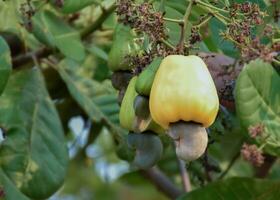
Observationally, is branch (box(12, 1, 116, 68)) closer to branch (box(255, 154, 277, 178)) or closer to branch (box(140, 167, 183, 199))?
branch (box(140, 167, 183, 199))

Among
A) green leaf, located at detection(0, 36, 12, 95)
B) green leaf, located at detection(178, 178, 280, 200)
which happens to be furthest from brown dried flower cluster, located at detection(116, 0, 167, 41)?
green leaf, located at detection(178, 178, 280, 200)

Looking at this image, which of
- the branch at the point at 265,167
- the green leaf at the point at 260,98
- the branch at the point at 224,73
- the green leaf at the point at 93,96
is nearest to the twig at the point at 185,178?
the branch at the point at 265,167

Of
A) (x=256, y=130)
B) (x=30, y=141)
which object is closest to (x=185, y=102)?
(x=256, y=130)

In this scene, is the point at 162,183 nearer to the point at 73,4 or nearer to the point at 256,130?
the point at 73,4

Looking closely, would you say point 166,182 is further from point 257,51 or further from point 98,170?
point 257,51

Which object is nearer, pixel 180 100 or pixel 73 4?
pixel 180 100

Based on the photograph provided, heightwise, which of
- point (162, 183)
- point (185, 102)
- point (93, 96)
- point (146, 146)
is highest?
point (185, 102)
